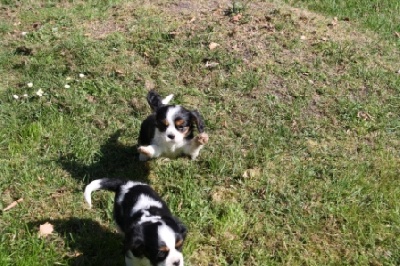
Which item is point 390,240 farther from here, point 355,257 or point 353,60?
point 353,60

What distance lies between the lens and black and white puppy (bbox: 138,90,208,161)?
4.52 m

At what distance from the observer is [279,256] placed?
427 cm

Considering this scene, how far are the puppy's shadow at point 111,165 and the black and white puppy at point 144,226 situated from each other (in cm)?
77

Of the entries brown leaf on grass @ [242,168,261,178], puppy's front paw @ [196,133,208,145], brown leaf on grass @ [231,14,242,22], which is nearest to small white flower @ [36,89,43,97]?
puppy's front paw @ [196,133,208,145]

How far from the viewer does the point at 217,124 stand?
573 cm

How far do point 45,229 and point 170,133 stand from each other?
54.5 inches

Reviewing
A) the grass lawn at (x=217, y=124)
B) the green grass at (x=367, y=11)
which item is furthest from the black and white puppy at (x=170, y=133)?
the green grass at (x=367, y=11)

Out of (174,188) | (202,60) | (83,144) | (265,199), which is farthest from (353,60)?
(83,144)

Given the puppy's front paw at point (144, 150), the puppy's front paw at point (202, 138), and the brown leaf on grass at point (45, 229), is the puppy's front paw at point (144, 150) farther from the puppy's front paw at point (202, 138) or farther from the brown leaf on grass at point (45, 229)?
the brown leaf on grass at point (45, 229)

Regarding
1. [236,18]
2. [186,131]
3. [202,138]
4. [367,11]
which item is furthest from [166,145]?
[367,11]

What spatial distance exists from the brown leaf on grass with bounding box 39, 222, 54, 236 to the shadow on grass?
0.14ft

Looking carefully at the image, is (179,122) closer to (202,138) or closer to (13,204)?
(202,138)

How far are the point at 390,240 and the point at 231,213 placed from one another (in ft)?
4.77

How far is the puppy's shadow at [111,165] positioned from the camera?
4.99m
